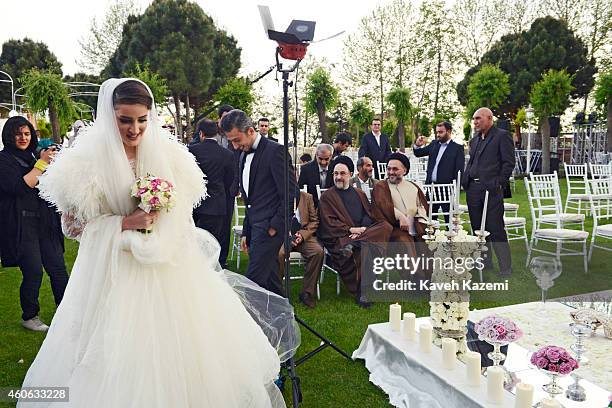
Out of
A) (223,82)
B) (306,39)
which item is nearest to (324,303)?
(306,39)

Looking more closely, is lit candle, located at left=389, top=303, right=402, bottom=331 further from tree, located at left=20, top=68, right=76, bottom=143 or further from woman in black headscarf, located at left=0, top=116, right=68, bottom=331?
tree, located at left=20, top=68, right=76, bottom=143

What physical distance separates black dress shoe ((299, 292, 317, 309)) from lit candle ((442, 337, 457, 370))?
232cm

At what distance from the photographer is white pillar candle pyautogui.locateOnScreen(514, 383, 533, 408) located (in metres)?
2.13

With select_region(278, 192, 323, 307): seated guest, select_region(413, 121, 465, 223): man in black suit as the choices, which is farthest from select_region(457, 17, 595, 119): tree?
select_region(278, 192, 323, 307): seated guest

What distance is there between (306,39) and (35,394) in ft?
7.59

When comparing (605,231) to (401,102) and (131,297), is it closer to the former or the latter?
(131,297)

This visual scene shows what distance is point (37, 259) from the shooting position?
13.4 ft

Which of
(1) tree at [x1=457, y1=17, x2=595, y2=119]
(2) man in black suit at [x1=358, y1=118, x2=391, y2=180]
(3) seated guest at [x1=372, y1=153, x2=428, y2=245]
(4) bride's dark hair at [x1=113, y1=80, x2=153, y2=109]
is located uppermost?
(1) tree at [x1=457, y1=17, x2=595, y2=119]

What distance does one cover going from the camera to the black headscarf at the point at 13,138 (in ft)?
12.7

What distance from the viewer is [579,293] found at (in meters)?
5.12

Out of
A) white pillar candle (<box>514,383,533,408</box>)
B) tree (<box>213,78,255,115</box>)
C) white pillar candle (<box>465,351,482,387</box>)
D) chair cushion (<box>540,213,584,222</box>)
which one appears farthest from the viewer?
tree (<box>213,78,255,115</box>)

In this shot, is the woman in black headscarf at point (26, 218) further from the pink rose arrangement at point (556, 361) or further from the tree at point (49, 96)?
the tree at point (49, 96)

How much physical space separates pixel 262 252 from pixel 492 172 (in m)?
3.30

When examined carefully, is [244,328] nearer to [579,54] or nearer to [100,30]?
[579,54]
